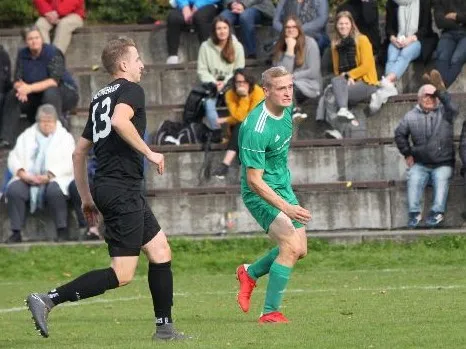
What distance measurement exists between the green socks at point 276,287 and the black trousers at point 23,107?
1022 centimetres

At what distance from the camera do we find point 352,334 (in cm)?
1020

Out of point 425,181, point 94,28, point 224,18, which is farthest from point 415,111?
point 94,28

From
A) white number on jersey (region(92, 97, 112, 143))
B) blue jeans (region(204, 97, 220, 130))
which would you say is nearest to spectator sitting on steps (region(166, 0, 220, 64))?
blue jeans (region(204, 97, 220, 130))

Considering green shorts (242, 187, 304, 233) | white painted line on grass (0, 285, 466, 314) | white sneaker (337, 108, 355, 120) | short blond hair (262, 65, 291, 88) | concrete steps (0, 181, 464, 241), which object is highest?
short blond hair (262, 65, 291, 88)

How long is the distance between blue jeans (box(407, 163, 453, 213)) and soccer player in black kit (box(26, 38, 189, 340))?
9022 millimetres

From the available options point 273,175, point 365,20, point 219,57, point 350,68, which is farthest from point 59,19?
point 273,175

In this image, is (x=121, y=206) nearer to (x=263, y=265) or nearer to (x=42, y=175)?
(x=263, y=265)

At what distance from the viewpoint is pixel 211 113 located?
2072 centimetres

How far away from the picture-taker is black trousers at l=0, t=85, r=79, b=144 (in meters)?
21.3

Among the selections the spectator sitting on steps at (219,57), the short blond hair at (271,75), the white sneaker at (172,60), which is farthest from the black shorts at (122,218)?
the white sneaker at (172,60)

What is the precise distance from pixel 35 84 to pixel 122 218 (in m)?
11.3

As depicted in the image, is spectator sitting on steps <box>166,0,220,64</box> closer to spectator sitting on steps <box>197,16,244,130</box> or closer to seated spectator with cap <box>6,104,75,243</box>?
spectator sitting on steps <box>197,16,244,130</box>

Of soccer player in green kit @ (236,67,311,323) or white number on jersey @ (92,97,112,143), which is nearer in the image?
white number on jersey @ (92,97,112,143)

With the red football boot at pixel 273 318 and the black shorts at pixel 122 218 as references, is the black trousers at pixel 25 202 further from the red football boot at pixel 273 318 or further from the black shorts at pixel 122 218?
the black shorts at pixel 122 218
